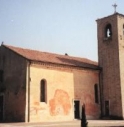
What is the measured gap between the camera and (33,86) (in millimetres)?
25234

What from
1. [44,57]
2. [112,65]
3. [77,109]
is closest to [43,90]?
[44,57]

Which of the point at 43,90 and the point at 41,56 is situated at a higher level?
the point at 41,56

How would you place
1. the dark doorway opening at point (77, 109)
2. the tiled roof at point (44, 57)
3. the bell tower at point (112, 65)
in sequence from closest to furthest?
the tiled roof at point (44, 57), the dark doorway opening at point (77, 109), the bell tower at point (112, 65)

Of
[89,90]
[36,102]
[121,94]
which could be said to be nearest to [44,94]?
[36,102]

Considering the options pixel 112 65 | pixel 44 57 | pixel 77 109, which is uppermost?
pixel 44 57

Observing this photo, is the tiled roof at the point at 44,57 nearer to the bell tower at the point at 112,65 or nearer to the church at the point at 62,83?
the church at the point at 62,83

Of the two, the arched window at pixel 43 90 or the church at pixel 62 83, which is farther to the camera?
the arched window at pixel 43 90

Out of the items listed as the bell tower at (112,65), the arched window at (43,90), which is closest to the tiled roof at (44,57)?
the bell tower at (112,65)

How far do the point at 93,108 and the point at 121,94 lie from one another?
3340 mm

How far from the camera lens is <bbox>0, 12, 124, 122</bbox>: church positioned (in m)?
25.3

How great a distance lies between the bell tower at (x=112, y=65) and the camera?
95.9 ft

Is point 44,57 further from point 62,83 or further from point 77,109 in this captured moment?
point 77,109

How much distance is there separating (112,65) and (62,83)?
629 centimetres

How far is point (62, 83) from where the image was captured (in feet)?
90.1
